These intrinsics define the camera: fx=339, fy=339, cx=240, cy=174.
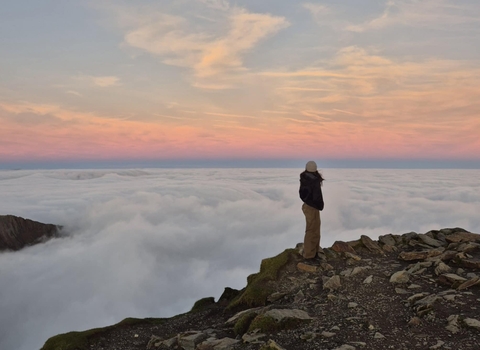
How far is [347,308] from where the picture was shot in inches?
459

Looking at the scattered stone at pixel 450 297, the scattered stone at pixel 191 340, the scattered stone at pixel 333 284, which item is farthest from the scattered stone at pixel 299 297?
the scattered stone at pixel 450 297

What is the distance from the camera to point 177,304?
9244cm

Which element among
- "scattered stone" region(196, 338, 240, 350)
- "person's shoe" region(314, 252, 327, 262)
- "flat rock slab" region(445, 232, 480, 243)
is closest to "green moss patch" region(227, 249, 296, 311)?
"person's shoe" region(314, 252, 327, 262)

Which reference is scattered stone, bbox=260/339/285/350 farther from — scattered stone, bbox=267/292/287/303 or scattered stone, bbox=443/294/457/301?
scattered stone, bbox=443/294/457/301

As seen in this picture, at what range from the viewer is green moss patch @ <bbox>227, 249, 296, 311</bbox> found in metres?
14.9

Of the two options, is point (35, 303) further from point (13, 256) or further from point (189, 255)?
point (189, 255)

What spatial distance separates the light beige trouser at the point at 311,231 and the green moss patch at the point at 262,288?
1083mm

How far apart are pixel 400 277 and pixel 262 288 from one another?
18.9 ft

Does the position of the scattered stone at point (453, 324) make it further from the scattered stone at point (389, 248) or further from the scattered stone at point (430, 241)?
the scattered stone at point (430, 241)

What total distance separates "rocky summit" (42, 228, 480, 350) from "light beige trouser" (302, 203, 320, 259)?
647mm

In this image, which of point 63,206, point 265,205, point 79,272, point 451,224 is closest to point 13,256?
point 79,272

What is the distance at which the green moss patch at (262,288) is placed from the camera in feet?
49.0

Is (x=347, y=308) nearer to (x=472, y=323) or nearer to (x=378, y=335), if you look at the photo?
(x=378, y=335)

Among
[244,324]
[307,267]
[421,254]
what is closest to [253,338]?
[244,324]
